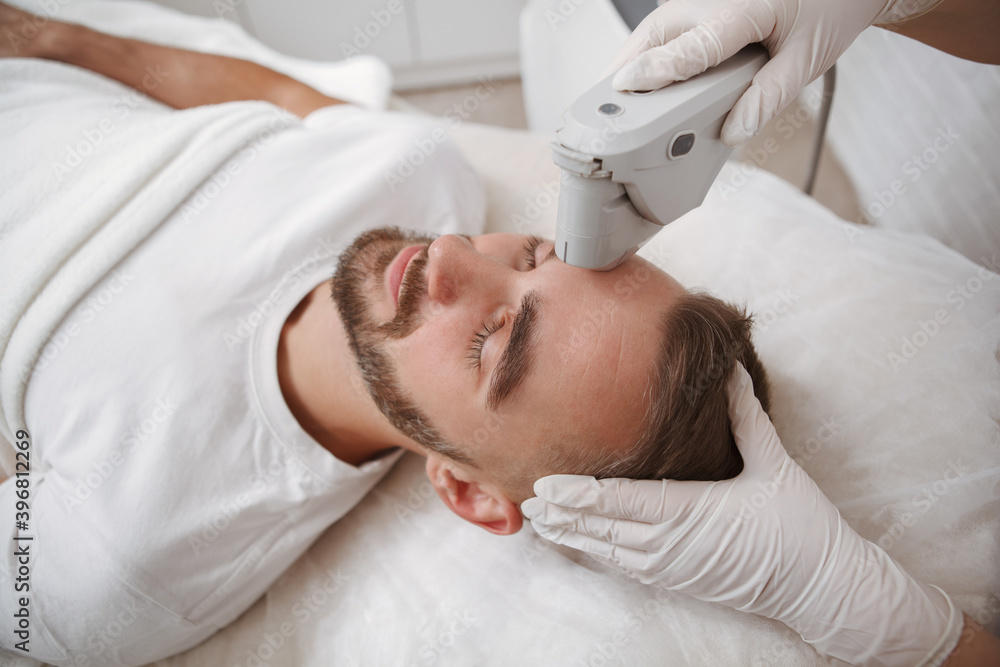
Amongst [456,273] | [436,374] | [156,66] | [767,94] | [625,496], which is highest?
[767,94]

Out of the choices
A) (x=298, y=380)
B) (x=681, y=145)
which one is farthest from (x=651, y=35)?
(x=298, y=380)

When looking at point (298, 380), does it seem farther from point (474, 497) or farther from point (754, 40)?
point (754, 40)

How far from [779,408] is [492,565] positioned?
0.61 meters

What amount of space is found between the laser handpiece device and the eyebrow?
154 mm

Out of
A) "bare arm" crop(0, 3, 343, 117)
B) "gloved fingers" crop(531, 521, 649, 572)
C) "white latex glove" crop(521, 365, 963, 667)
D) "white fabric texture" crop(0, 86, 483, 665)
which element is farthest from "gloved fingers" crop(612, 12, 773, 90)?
"bare arm" crop(0, 3, 343, 117)

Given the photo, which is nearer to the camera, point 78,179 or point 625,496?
point 625,496

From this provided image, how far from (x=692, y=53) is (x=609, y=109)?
0.56ft

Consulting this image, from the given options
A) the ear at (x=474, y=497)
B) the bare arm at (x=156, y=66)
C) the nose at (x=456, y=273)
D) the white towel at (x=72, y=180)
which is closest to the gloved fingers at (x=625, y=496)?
the ear at (x=474, y=497)

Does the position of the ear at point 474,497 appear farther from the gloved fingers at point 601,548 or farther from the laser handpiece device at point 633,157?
the laser handpiece device at point 633,157

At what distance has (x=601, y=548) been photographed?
908mm

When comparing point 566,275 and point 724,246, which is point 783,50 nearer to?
point 566,275

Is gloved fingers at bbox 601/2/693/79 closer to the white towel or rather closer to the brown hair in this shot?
the brown hair

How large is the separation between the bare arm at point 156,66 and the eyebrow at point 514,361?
1028 millimetres

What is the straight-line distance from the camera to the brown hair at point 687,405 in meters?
0.85
